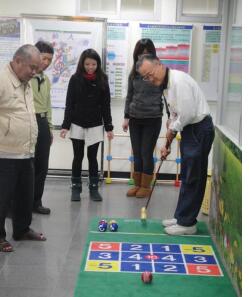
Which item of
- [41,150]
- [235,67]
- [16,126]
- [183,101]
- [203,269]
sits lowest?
[203,269]

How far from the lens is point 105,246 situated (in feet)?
10.7

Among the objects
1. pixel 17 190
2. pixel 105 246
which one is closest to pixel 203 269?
pixel 105 246

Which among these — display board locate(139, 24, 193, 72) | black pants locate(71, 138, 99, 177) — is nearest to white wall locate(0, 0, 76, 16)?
display board locate(139, 24, 193, 72)

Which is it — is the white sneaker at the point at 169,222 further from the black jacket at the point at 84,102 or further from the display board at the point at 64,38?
the display board at the point at 64,38

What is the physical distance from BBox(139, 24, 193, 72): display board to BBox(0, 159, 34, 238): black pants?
249 cm

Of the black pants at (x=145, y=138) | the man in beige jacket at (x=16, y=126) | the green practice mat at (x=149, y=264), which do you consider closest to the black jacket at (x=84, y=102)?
the black pants at (x=145, y=138)

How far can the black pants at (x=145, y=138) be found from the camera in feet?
14.3

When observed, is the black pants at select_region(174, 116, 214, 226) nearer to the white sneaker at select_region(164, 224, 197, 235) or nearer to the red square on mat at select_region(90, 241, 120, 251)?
Result: the white sneaker at select_region(164, 224, 197, 235)

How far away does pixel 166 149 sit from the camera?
363cm

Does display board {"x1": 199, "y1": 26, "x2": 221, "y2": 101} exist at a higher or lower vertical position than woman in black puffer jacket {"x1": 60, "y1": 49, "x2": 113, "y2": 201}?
higher

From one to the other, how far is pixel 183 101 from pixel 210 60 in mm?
2028

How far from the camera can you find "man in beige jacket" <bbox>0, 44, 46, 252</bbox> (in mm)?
2779

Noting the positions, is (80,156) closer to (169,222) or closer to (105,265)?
(169,222)

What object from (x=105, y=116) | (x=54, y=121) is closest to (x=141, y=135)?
(x=105, y=116)
